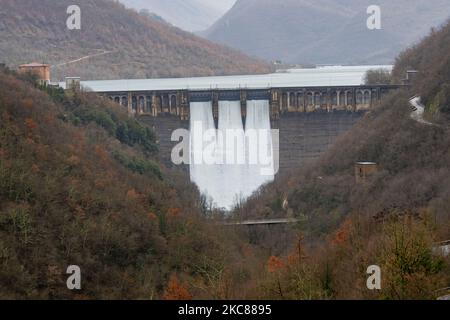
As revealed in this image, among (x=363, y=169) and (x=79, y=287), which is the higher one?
(x=363, y=169)

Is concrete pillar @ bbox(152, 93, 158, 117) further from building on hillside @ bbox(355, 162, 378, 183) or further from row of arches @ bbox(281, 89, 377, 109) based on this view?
building on hillside @ bbox(355, 162, 378, 183)

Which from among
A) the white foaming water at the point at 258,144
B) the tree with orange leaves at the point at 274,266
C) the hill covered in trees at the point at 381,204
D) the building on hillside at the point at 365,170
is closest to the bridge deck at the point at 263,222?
the hill covered in trees at the point at 381,204

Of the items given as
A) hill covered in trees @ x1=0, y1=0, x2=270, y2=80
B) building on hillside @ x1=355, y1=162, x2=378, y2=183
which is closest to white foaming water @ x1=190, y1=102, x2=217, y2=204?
building on hillside @ x1=355, y1=162, x2=378, y2=183

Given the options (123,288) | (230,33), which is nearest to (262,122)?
(123,288)

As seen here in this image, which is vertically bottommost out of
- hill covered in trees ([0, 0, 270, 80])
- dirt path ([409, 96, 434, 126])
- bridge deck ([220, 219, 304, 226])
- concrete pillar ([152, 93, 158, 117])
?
bridge deck ([220, 219, 304, 226])

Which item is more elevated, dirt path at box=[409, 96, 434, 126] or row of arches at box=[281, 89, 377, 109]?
row of arches at box=[281, 89, 377, 109]

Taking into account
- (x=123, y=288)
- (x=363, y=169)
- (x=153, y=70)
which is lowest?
(x=123, y=288)

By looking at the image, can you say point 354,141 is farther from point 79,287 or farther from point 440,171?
point 79,287
